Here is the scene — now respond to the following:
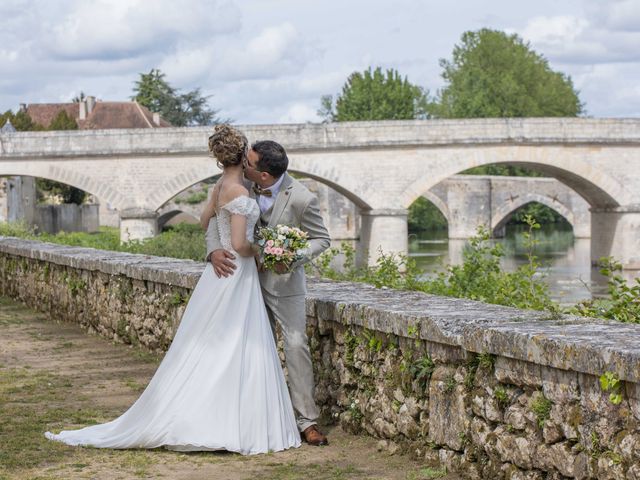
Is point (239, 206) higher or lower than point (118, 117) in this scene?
lower

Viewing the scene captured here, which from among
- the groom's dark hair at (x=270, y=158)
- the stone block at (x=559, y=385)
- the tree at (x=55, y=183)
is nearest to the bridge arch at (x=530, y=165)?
the tree at (x=55, y=183)

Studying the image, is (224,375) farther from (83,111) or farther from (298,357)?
(83,111)

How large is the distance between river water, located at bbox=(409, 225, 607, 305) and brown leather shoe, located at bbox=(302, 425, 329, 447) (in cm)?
1509

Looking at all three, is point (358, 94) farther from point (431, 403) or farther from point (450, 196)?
point (431, 403)

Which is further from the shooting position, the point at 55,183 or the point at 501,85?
the point at 501,85

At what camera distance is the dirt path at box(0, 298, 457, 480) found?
413cm

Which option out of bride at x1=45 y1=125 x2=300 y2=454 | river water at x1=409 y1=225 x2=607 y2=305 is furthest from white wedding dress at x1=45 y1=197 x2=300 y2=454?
river water at x1=409 y1=225 x2=607 y2=305

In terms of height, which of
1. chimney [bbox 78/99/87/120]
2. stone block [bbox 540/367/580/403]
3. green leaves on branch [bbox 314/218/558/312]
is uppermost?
chimney [bbox 78/99/87/120]

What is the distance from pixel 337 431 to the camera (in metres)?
4.81

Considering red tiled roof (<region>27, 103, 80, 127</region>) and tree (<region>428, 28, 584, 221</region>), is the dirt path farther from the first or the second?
red tiled roof (<region>27, 103, 80, 127</region>)

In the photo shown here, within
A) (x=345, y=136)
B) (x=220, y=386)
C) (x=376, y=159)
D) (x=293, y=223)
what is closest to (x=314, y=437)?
(x=220, y=386)

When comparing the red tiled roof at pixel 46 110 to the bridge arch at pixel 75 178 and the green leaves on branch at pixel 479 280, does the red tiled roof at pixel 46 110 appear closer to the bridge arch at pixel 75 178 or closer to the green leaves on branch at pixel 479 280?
the bridge arch at pixel 75 178

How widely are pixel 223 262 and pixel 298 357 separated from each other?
0.49 m

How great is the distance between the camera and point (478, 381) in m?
3.82
